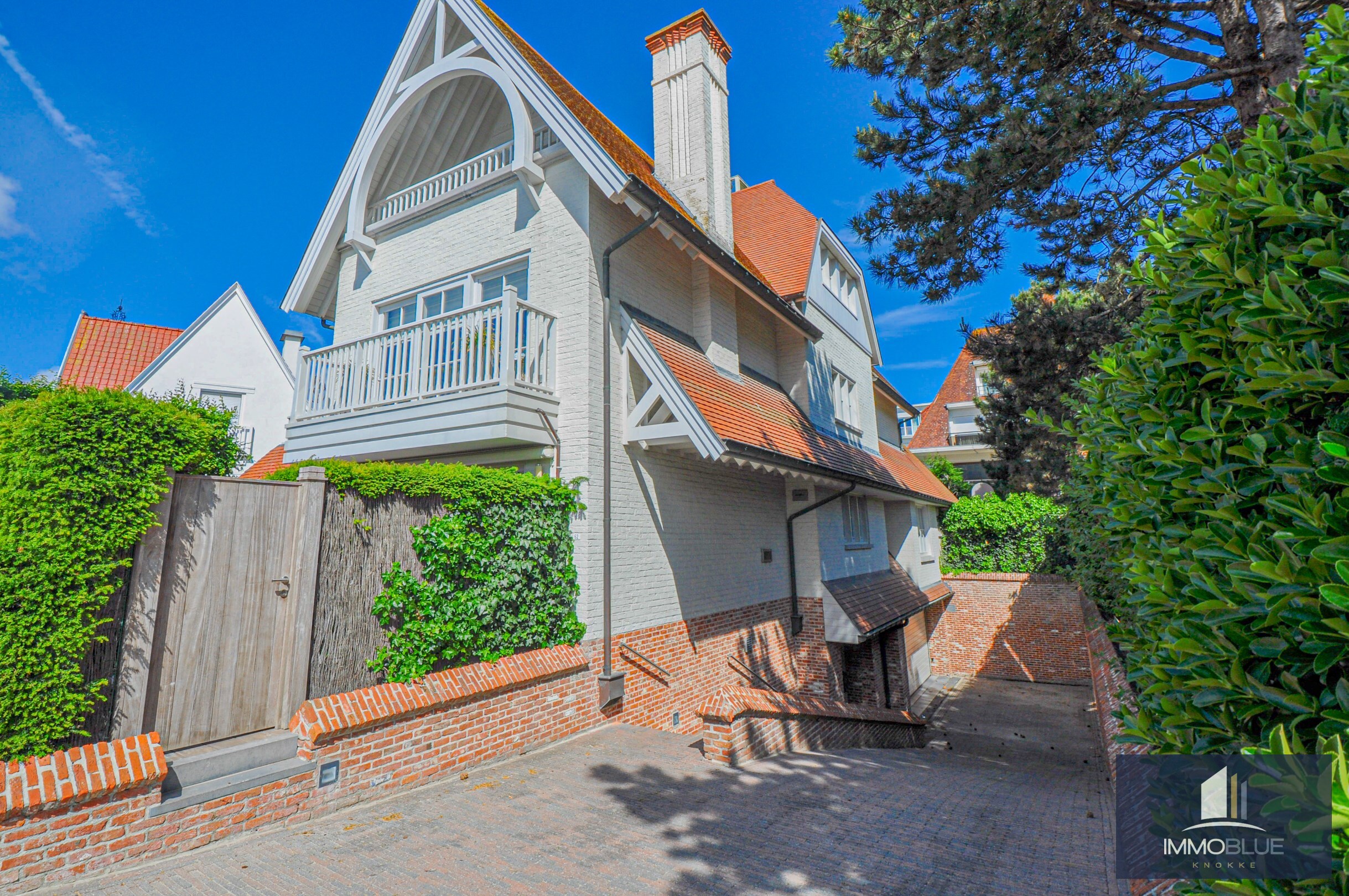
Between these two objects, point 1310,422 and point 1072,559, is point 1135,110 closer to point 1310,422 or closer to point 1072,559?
point 1310,422

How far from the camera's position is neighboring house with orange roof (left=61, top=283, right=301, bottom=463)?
19750mm

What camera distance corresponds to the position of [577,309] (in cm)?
858

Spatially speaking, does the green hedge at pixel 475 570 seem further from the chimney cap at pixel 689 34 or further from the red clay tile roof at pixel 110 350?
the red clay tile roof at pixel 110 350

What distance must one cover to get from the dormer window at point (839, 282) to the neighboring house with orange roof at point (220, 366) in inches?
688

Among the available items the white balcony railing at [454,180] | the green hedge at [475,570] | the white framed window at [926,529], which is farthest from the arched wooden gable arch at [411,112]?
the white framed window at [926,529]

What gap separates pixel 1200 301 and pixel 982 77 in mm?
6422

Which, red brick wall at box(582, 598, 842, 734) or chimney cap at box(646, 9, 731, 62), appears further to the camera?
chimney cap at box(646, 9, 731, 62)

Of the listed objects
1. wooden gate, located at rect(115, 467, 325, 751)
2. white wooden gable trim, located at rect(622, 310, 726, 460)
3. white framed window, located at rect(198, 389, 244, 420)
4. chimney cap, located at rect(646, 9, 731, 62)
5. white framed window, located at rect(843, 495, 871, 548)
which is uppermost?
chimney cap, located at rect(646, 9, 731, 62)

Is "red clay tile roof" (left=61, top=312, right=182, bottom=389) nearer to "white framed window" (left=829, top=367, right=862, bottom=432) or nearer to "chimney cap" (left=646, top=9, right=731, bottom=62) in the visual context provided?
"chimney cap" (left=646, top=9, right=731, bottom=62)

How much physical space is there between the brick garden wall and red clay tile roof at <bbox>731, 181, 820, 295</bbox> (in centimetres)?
1013

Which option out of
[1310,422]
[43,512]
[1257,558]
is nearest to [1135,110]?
[1310,422]

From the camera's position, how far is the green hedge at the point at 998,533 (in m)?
21.3

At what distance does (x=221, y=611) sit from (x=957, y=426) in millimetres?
35251

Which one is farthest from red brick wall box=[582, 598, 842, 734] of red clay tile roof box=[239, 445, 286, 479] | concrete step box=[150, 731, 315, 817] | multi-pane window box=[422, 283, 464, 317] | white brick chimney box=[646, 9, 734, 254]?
red clay tile roof box=[239, 445, 286, 479]
